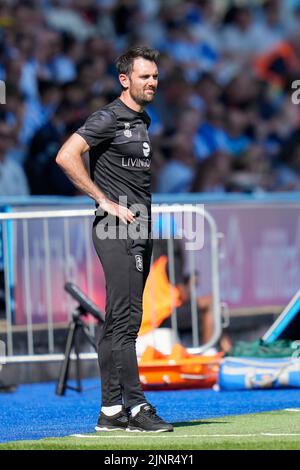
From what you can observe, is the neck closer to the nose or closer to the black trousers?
the nose

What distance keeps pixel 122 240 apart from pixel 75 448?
1.56m

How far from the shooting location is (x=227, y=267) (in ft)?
46.6

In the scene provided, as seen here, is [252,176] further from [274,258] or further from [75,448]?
[75,448]

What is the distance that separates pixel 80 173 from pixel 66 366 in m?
3.86

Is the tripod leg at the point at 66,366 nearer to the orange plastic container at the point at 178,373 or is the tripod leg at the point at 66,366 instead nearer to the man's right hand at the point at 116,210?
the orange plastic container at the point at 178,373

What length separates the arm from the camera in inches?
304

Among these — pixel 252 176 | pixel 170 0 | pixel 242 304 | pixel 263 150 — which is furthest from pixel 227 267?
pixel 170 0

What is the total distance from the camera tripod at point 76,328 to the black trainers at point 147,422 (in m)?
3.32

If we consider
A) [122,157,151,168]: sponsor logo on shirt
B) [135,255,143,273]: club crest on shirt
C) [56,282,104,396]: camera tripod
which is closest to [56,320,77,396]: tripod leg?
[56,282,104,396]: camera tripod

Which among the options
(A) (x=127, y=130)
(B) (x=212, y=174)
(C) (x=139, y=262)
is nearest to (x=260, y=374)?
(C) (x=139, y=262)

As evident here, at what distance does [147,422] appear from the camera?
7.76 metres

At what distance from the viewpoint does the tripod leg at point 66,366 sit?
440 inches

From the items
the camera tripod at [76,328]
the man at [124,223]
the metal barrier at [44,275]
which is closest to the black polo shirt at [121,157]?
the man at [124,223]

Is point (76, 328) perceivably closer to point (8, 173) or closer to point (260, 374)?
point (260, 374)
